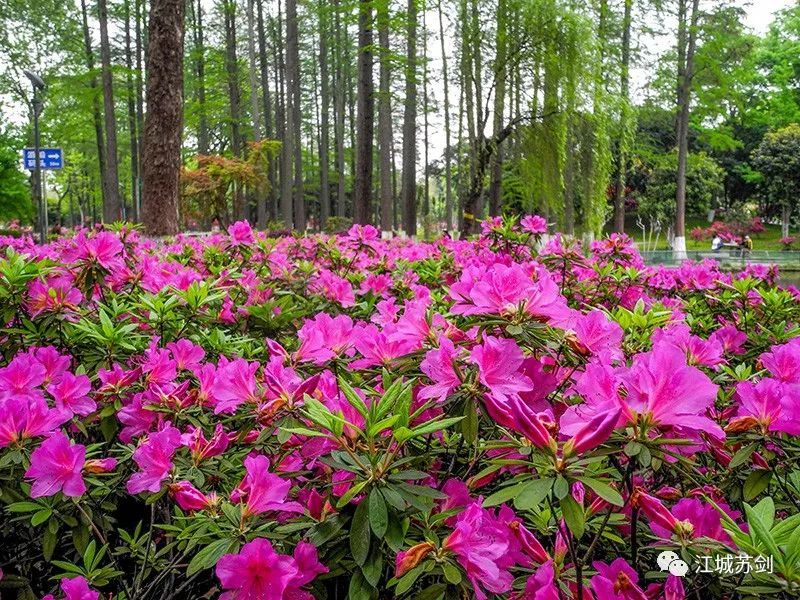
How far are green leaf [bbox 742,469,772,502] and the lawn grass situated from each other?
29606 mm

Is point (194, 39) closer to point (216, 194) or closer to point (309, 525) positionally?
point (216, 194)

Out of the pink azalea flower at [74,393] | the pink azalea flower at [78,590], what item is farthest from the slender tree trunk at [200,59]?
the pink azalea flower at [78,590]

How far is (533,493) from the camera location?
0.72 meters

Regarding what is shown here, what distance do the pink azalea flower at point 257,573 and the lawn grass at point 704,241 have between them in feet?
98.8

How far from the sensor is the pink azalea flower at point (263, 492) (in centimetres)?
94

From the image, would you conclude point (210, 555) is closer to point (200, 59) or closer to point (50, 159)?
point (50, 159)

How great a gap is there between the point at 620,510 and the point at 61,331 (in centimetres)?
155

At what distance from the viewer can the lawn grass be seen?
31.0 meters

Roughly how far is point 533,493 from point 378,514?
0.21 meters

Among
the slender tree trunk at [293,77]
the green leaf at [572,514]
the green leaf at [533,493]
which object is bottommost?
the green leaf at [572,514]

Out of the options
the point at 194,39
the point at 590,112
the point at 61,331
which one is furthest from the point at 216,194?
the point at 61,331

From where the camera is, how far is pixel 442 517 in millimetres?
892

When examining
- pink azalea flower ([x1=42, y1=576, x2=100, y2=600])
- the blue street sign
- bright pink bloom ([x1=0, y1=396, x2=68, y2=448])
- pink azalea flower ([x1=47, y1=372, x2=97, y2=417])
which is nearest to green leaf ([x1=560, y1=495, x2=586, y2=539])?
pink azalea flower ([x1=42, y1=576, x2=100, y2=600])

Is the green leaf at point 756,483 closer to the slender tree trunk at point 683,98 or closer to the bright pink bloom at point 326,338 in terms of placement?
the bright pink bloom at point 326,338
